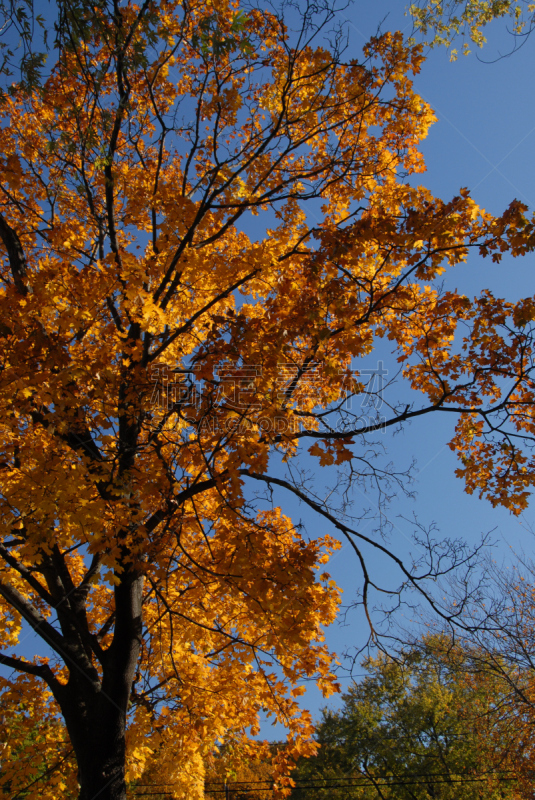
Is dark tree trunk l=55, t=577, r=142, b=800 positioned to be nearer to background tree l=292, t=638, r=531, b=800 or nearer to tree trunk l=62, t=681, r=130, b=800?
tree trunk l=62, t=681, r=130, b=800

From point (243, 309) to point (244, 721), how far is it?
598 centimetres

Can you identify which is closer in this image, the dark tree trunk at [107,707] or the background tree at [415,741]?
the dark tree trunk at [107,707]

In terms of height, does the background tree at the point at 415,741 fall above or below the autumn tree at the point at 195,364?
below

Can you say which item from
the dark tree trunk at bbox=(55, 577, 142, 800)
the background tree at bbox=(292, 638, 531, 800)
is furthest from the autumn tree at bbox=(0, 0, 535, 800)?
the background tree at bbox=(292, 638, 531, 800)

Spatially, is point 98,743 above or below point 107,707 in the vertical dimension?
below

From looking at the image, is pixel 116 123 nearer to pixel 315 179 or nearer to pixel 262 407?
pixel 315 179

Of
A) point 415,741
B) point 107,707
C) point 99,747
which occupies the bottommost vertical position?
point 415,741

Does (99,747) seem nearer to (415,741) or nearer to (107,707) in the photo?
(107,707)

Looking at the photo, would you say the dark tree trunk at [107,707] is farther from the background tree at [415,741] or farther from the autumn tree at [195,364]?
the background tree at [415,741]

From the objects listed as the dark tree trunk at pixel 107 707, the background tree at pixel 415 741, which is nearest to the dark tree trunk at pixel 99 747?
the dark tree trunk at pixel 107 707

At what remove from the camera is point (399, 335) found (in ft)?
18.7

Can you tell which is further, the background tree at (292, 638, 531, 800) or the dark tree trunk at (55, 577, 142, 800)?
the background tree at (292, 638, 531, 800)

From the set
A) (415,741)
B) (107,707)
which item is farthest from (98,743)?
(415,741)

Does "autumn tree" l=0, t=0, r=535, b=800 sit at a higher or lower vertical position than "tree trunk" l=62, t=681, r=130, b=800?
higher
